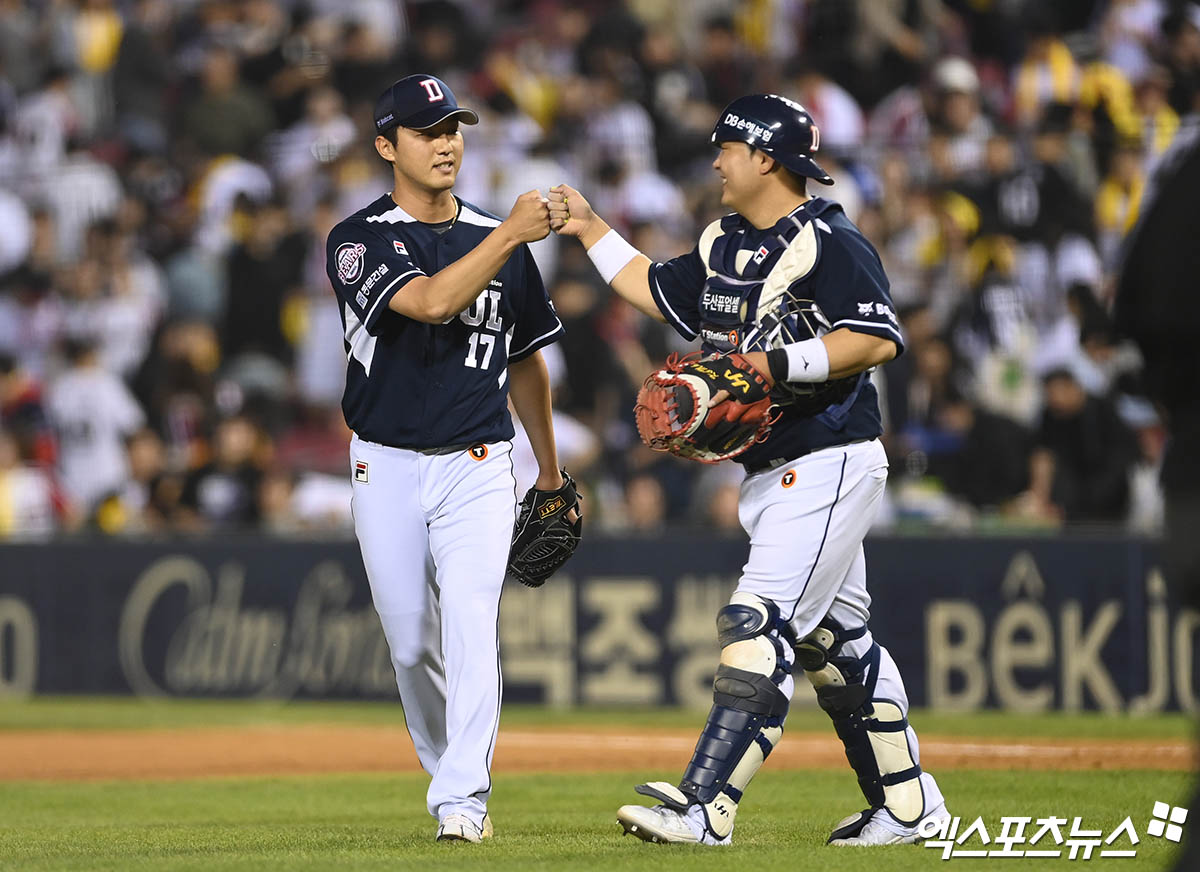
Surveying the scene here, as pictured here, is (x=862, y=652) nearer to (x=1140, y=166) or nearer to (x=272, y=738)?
(x=272, y=738)

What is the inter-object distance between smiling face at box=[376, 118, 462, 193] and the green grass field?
7.93 ft

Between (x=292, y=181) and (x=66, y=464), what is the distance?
11.4 ft

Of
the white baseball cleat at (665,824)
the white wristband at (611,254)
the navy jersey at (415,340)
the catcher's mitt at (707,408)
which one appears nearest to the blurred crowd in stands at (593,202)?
the white wristband at (611,254)

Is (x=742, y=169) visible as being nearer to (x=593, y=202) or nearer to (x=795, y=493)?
(x=795, y=493)

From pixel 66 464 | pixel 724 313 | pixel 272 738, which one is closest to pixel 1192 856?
pixel 724 313

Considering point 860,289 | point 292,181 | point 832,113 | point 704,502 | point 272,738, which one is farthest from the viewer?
point 292,181

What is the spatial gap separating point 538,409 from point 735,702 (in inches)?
69.5

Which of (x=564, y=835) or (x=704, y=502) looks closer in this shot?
(x=564, y=835)

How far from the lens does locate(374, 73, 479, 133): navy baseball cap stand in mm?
6988

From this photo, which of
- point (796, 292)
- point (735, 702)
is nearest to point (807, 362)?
point (796, 292)

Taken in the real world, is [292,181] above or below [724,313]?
above

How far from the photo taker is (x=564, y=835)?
696 centimetres

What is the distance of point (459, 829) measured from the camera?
656 cm

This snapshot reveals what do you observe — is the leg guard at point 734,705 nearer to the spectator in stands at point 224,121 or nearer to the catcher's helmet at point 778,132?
the catcher's helmet at point 778,132
